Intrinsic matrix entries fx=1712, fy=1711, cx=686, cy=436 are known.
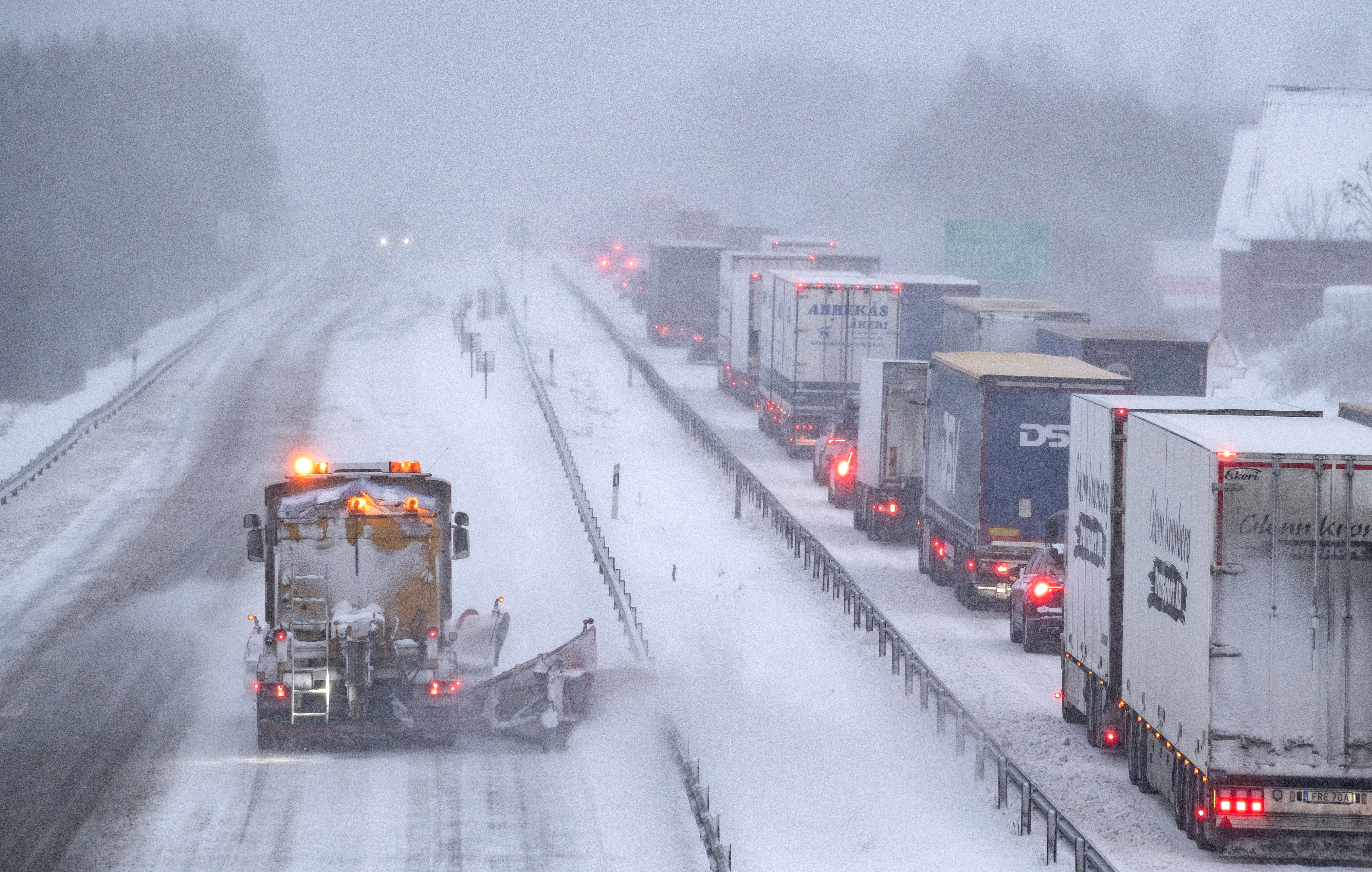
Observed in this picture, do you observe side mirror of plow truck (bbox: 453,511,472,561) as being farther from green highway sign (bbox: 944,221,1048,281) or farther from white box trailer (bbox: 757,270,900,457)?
green highway sign (bbox: 944,221,1048,281)

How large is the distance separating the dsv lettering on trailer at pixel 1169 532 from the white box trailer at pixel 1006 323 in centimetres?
1928

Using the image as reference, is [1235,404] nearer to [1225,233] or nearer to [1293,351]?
[1293,351]

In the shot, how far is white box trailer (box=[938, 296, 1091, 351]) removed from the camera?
36.2 meters

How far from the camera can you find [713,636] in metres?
24.3

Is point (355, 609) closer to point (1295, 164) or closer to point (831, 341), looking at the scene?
point (831, 341)

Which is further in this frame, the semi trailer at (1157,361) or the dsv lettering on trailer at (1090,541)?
the semi trailer at (1157,361)

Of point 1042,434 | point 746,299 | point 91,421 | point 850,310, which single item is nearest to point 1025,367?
point 1042,434

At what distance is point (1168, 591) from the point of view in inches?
598

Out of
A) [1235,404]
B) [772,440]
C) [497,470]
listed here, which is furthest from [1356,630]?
[772,440]

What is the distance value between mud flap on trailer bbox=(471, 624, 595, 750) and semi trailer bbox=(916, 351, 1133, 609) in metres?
8.71

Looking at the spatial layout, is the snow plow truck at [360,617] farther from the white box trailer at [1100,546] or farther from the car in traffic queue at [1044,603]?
the car in traffic queue at [1044,603]

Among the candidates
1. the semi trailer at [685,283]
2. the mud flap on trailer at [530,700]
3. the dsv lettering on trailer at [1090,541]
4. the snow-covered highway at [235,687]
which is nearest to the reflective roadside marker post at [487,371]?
the snow-covered highway at [235,687]

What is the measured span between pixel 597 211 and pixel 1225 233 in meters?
134

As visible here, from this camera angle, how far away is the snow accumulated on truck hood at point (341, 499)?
17766 mm
